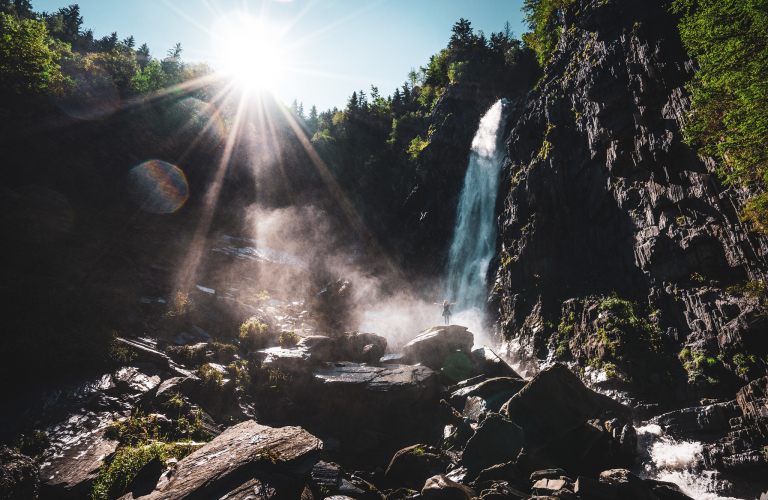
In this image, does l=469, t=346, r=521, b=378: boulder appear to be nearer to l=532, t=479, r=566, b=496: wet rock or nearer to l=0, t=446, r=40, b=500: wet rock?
l=532, t=479, r=566, b=496: wet rock

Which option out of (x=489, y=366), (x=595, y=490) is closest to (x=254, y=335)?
(x=489, y=366)

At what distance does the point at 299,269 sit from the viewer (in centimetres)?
3334

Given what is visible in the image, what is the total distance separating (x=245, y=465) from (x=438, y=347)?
11165 mm

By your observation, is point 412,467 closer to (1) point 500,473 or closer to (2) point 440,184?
(1) point 500,473

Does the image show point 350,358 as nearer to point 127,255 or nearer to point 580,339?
point 580,339

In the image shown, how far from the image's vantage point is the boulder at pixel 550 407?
32.4 ft

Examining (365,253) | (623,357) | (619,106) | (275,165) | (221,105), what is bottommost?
(623,357)

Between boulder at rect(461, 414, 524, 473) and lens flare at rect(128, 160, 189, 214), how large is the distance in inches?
1398

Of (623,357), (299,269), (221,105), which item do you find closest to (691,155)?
(623,357)

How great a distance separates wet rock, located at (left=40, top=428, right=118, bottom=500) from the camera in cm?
645

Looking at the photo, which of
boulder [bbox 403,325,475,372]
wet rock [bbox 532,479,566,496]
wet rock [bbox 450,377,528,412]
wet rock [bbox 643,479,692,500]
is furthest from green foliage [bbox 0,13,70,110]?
wet rock [bbox 643,479,692,500]

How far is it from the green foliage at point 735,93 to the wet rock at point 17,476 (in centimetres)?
2198

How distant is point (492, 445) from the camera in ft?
30.9

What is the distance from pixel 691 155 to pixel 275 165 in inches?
1855
